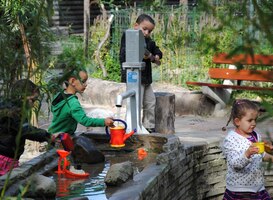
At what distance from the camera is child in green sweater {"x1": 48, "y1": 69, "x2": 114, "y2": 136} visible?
6.76 m

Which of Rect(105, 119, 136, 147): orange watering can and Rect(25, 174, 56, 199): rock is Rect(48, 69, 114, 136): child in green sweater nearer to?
Rect(105, 119, 136, 147): orange watering can

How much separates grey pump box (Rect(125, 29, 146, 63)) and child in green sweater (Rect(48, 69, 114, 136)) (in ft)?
4.91

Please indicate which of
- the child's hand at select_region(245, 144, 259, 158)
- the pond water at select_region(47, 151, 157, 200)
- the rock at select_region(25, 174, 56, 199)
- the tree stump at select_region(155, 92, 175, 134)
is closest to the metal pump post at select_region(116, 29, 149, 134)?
the tree stump at select_region(155, 92, 175, 134)

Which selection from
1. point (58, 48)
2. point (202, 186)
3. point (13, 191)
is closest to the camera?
point (13, 191)

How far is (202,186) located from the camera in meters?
7.84

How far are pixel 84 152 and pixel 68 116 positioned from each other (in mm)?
610

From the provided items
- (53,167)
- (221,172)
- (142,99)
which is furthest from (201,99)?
(53,167)

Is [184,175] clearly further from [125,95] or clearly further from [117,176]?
[117,176]

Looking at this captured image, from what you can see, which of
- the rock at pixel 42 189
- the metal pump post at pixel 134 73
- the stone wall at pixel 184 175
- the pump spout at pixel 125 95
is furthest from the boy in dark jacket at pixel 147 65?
the rock at pixel 42 189

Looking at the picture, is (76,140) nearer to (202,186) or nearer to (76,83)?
(76,83)

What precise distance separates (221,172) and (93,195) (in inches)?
111

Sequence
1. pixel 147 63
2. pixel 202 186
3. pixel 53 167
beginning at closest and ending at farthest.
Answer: pixel 53 167
pixel 202 186
pixel 147 63

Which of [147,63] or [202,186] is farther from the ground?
[147,63]

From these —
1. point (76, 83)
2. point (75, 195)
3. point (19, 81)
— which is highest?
point (19, 81)
